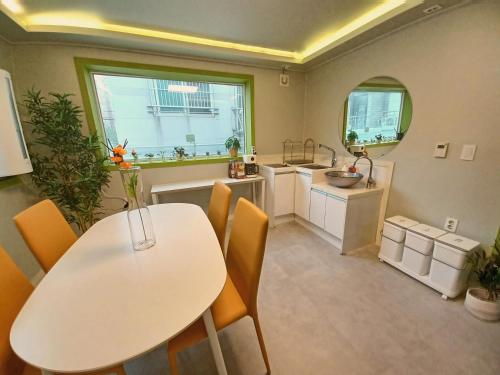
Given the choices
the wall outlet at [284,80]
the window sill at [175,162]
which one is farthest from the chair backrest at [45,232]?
the wall outlet at [284,80]

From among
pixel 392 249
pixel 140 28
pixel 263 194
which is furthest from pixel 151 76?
pixel 392 249

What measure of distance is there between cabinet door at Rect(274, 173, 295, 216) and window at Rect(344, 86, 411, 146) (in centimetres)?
98

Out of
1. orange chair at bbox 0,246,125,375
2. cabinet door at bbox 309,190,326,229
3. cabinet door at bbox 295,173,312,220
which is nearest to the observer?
orange chair at bbox 0,246,125,375

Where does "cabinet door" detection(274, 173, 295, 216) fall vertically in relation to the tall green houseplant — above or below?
below

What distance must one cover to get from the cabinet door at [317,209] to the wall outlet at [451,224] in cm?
109

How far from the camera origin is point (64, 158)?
2.02m

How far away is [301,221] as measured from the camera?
3045mm

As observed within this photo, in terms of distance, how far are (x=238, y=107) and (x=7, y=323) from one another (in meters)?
3.09

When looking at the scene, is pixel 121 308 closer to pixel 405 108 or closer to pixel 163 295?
pixel 163 295

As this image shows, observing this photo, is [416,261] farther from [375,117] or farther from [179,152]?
[179,152]

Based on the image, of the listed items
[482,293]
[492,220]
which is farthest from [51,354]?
[492,220]

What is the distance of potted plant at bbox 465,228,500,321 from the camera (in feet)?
4.60

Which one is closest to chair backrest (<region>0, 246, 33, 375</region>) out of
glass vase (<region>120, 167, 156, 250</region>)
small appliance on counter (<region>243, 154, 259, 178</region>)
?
glass vase (<region>120, 167, 156, 250</region>)

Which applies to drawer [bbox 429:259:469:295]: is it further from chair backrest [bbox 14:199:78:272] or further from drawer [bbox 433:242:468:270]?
chair backrest [bbox 14:199:78:272]
